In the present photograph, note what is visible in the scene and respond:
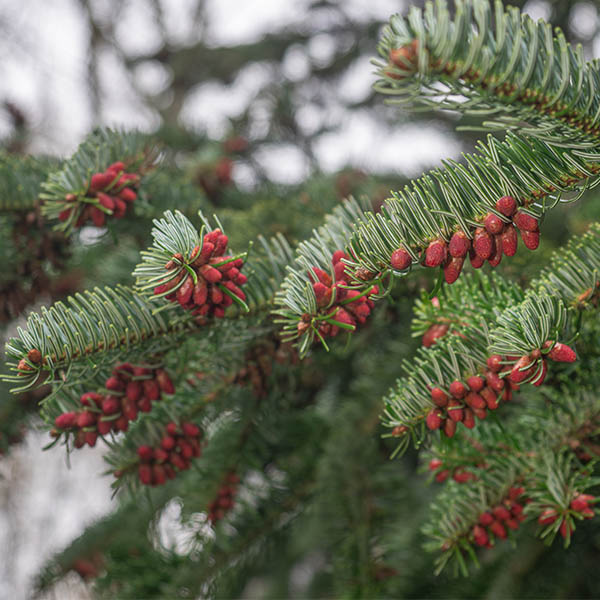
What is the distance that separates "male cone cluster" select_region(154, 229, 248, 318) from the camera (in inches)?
15.8

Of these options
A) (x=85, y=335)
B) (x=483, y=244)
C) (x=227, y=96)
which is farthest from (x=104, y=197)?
(x=227, y=96)

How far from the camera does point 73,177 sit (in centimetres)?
57

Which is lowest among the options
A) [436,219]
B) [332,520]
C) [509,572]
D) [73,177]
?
[509,572]

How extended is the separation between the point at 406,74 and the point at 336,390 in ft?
2.61

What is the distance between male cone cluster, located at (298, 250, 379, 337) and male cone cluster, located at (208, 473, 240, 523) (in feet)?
1.46

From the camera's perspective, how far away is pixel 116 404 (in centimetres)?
46

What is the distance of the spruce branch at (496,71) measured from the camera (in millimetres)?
348

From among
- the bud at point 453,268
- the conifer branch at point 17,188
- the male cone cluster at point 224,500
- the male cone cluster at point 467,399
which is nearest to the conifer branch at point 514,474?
the male cone cluster at point 467,399

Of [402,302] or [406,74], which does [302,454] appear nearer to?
[402,302]

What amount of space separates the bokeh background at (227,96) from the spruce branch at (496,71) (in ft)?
1.56

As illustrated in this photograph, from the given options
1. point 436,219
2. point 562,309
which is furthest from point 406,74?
point 562,309

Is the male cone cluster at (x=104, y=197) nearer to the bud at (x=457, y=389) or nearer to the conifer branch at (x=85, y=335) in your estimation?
the conifer branch at (x=85, y=335)

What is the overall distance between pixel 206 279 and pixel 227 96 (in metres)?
1.84

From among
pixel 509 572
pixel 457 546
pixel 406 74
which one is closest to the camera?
pixel 406 74
